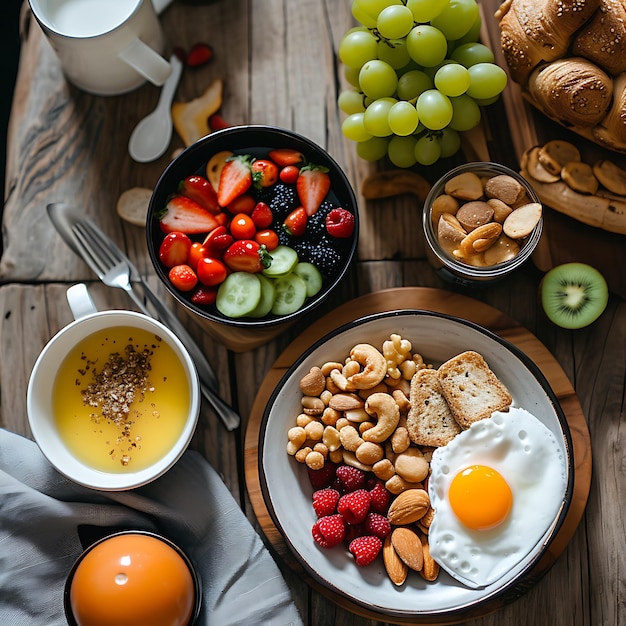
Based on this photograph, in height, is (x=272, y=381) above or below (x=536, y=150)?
below

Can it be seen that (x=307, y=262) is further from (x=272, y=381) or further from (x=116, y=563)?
(x=116, y=563)

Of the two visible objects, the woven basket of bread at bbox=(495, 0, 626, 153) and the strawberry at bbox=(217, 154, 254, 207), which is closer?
the woven basket of bread at bbox=(495, 0, 626, 153)

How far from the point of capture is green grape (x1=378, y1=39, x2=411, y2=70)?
51.4 inches

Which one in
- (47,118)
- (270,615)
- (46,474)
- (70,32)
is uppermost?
(70,32)

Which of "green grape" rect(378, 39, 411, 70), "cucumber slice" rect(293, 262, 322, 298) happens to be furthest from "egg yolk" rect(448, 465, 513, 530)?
"green grape" rect(378, 39, 411, 70)

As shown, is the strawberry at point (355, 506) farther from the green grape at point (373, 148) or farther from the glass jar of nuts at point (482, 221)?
the green grape at point (373, 148)

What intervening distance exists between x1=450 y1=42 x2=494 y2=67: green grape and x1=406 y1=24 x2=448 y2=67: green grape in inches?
1.8

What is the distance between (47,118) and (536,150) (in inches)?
38.8

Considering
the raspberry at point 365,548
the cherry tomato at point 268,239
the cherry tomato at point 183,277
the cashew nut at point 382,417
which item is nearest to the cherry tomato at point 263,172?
the cherry tomato at point 268,239

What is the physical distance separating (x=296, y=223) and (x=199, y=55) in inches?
17.0

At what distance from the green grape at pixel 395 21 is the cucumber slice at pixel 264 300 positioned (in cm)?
49

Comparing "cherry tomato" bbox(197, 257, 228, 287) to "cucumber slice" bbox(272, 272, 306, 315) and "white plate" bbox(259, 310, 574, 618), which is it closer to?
"cucumber slice" bbox(272, 272, 306, 315)

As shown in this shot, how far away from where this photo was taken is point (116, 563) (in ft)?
4.05

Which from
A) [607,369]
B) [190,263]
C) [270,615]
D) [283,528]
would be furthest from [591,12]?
[270,615]
